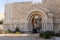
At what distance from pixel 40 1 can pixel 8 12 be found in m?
7.81

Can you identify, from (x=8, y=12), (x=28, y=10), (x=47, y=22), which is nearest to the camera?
(x=47, y=22)

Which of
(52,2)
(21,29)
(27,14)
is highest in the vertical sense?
(52,2)

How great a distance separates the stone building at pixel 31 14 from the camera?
100 ft

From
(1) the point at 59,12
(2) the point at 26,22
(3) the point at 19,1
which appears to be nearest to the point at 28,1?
(3) the point at 19,1

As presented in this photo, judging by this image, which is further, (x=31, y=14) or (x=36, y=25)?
(x=36, y=25)

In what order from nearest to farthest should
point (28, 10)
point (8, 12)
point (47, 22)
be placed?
point (47, 22) → point (28, 10) → point (8, 12)

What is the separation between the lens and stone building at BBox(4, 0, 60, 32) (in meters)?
30.5

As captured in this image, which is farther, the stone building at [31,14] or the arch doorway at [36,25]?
the arch doorway at [36,25]

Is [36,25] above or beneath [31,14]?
beneath

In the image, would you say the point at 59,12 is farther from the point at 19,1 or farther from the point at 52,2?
the point at 19,1

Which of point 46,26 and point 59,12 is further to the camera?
point 59,12

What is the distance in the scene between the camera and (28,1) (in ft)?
110

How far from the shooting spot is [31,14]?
31.6 meters

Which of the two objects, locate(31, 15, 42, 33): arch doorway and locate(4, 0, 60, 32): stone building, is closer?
locate(4, 0, 60, 32): stone building
